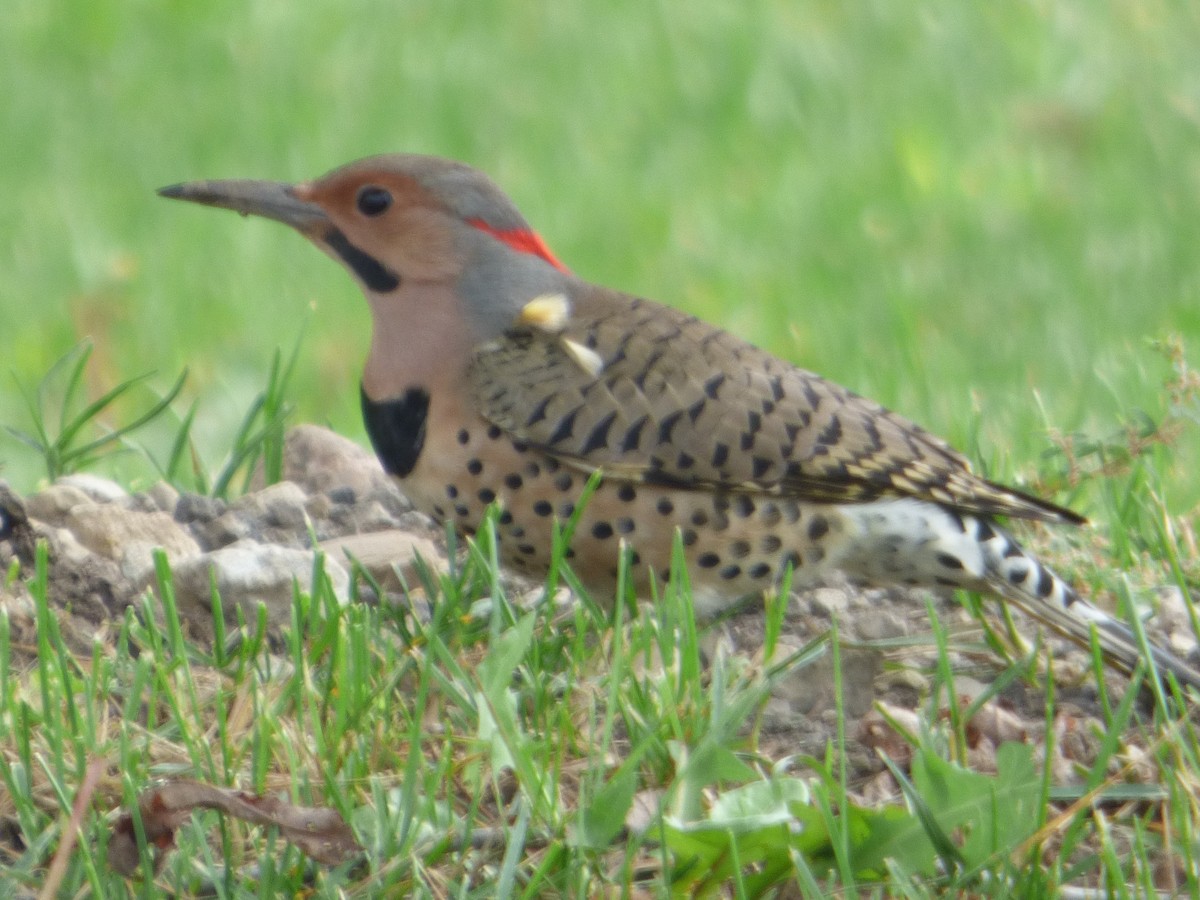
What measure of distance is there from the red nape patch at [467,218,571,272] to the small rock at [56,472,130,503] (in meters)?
1.02

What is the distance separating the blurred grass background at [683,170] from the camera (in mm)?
6941

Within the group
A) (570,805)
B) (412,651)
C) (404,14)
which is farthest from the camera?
(404,14)

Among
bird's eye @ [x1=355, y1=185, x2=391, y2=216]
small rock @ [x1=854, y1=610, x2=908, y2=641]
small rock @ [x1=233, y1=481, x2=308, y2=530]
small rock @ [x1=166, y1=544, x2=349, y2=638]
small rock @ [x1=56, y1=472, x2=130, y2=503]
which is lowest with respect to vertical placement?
small rock @ [x1=166, y1=544, x2=349, y2=638]

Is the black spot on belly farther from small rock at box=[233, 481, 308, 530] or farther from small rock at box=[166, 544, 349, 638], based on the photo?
small rock at box=[233, 481, 308, 530]

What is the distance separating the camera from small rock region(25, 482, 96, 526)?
4273 mm

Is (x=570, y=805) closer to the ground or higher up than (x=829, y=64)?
closer to the ground

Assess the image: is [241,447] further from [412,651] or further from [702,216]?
[702,216]

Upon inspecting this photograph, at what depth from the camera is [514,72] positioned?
9438 millimetres

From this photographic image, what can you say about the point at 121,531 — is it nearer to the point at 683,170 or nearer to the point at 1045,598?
the point at 1045,598

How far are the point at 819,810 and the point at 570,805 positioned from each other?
452 millimetres

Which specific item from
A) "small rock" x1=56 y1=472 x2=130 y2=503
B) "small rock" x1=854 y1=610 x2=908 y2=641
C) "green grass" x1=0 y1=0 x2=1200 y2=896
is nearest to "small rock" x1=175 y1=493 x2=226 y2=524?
"small rock" x1=56 y1=472 x2=130 y2=503

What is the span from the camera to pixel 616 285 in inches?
293

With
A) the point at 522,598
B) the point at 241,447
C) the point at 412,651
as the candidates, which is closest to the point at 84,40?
the point at 241,447

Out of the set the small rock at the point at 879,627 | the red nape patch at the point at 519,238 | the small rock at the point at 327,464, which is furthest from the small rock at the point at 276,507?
the small rock at the point at 879,627
